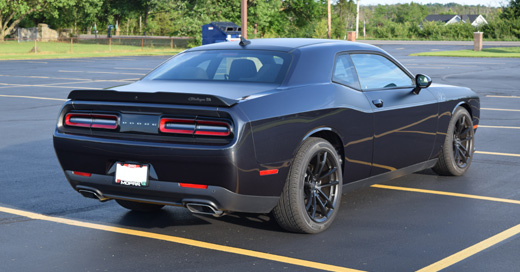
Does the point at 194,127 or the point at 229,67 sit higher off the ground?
the point at 229,67

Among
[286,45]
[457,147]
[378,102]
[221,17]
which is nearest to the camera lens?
Result: [286,45]

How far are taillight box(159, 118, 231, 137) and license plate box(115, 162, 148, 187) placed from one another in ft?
1.07

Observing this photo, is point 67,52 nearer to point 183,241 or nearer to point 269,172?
point 183,241

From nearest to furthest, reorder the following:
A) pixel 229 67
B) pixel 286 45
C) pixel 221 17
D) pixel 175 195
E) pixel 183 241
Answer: pixel 175 195 → pixel 183 241 → pixel 229 67 → pixel 286 45 → pixel 221 17

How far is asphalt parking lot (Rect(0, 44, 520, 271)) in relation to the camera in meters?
5.27

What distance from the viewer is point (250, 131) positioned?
17.7ft

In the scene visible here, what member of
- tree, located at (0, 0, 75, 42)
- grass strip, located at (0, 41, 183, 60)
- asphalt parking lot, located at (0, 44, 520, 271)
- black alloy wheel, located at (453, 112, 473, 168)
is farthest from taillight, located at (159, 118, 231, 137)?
tree, located at (0, 0, 75, 42)

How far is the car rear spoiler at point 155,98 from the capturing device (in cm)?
537

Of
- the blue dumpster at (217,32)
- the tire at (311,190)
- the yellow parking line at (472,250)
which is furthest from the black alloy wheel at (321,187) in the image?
the blue dumpster at (217,32)

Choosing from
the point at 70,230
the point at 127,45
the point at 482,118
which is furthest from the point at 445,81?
the point at 127,45

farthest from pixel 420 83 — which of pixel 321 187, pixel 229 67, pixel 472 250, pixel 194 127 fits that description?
pixel 194 127

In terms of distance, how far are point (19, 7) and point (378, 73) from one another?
211 ft

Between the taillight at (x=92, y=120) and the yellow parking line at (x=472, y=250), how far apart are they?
2475mm

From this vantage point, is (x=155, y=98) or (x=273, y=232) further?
(x=273, y=232)
